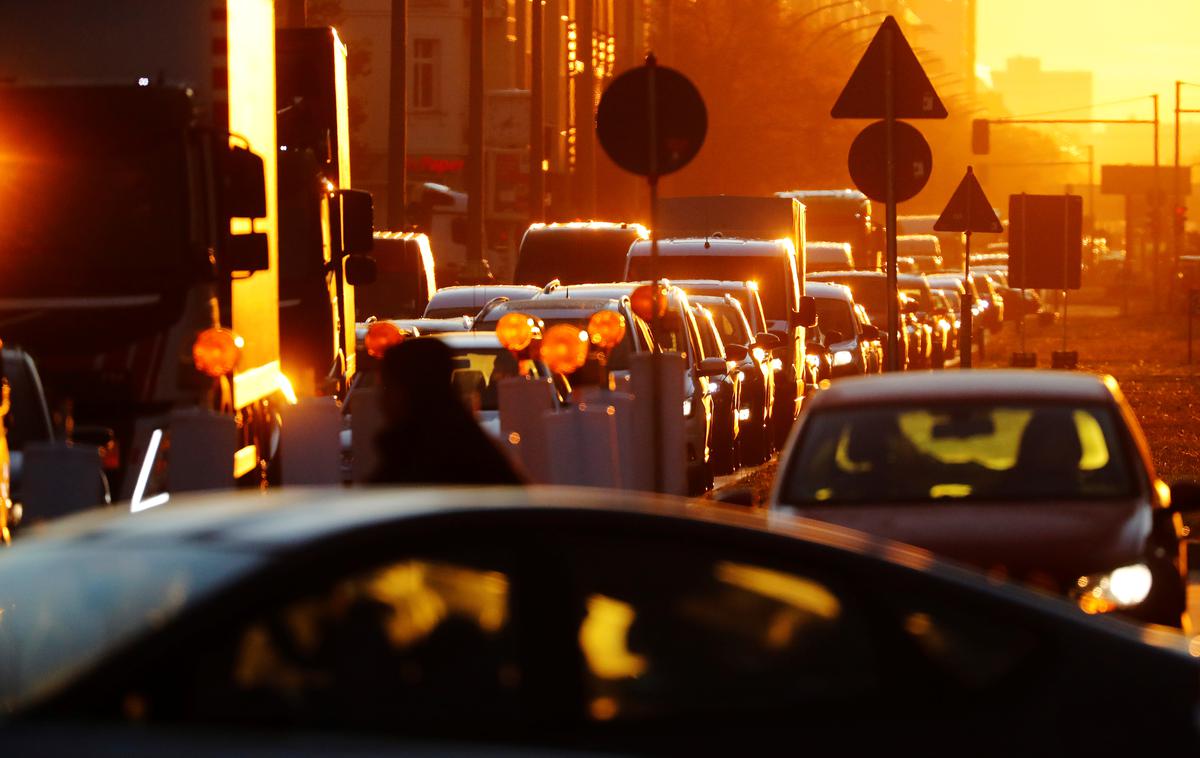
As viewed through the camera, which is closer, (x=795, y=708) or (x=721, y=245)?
(x=795, y=708)

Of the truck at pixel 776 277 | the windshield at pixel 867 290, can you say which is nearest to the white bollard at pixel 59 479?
the truck at pixel 776 277

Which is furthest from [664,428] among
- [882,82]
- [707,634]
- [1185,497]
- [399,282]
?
[399,282]

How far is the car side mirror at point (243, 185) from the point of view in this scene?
14.4 metres

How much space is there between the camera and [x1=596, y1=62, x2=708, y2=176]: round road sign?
12.8 metres

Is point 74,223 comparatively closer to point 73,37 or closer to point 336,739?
point 73,37

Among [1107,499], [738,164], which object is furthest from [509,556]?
[738,164]

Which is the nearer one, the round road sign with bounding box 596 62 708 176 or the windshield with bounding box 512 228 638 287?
the round road sign with bounding box 596 62 708 176

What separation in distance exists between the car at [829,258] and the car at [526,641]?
131 ft

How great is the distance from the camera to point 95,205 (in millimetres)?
14375

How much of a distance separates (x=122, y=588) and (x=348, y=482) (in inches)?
480

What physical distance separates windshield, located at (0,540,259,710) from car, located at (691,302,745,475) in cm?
1683

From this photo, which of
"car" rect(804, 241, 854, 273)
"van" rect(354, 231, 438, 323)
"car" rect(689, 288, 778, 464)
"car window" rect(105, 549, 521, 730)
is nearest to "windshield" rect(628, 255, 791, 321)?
"van" rect(354, 231, 438, 323)

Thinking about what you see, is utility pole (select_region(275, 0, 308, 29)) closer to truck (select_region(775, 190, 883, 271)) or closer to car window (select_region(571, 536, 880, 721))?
truck (select_region(775, 190, 883, 271))

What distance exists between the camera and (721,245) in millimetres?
29969
